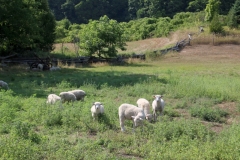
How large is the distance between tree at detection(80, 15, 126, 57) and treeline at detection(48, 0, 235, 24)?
120ft

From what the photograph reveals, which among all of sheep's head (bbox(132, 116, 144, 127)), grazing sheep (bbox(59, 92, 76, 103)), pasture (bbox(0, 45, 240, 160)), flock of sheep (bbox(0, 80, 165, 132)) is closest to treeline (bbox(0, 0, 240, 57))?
pasture (bbox(0, 45, 240, 160))

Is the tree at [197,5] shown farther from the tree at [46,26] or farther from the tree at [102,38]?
the tree at [46,26]

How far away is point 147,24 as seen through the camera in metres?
55.7

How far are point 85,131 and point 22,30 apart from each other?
58.5 ft

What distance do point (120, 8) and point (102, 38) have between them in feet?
162

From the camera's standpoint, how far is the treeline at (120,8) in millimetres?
69744

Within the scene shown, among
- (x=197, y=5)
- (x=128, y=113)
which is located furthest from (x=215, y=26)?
(x=128, y=113)

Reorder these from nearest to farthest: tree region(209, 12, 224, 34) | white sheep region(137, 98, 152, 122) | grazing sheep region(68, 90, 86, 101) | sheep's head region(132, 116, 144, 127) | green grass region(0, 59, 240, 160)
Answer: green grass region(0, 59, 240, 160)
sheep's head region(132, 116, 144, 127)
white sheep region(137, 98, 152, 122)
grazing sheep region(68, 90, 86, 101)
tree region(209, 12, 224, 34)

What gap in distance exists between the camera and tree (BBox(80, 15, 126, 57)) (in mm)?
32469

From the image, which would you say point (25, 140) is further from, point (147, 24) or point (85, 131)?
point (147, 24)

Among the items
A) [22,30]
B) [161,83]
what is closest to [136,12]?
[22,30]

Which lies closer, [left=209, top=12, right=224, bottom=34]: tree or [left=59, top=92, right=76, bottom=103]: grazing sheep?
[left=59, top=92, right=76, bottom=103]: grazing sheep

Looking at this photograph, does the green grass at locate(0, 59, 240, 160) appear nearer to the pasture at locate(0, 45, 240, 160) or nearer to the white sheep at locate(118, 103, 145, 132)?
the pasture at locate(0, 45, 240, 160)

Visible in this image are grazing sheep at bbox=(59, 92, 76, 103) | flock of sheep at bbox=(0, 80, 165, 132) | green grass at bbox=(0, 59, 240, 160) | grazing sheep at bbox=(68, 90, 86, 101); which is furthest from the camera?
grazing sheep at bbox=(68, 90, 86, 101)
